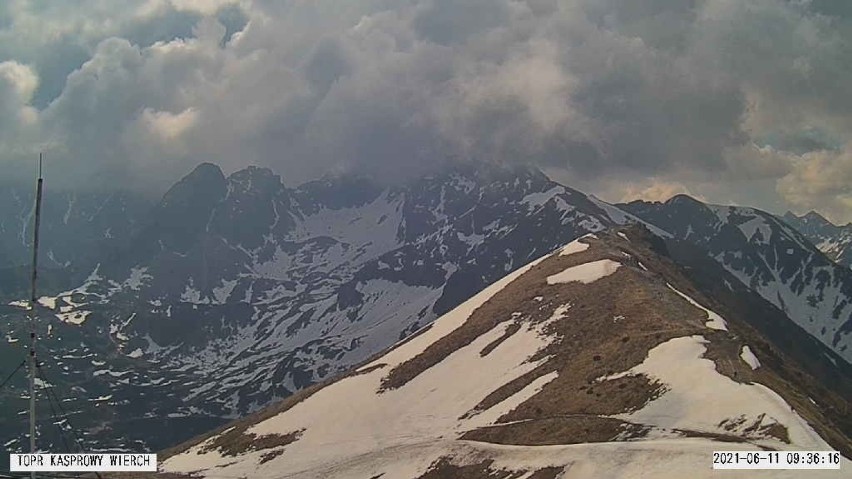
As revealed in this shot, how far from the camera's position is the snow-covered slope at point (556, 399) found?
62.2 m

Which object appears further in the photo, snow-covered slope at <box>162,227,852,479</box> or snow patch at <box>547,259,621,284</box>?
snow patch at <box>547,259,621,284</box>

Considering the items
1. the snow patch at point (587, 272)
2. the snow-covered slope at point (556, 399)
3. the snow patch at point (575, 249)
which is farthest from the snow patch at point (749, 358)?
the snow patch at point (575, 249)

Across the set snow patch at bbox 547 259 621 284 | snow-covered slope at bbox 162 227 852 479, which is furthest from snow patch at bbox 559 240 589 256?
snow patch at bbox 547 259 621 284

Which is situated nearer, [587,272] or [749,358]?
[749,358]

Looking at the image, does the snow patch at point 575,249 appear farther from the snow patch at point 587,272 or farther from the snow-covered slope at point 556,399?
the snow patch at point 587,272

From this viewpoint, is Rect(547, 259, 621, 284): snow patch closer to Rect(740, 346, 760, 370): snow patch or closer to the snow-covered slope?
the snow-covered slope

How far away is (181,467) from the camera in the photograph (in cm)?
13125

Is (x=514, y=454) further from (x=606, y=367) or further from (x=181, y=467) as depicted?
(x=181, y=467)

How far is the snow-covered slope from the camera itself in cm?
6222

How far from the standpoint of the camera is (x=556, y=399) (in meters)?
90.4

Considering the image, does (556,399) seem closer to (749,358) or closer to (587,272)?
(749,358)

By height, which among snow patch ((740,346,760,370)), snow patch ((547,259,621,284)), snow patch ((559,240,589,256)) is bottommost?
snow patch ((740,346,760,370))

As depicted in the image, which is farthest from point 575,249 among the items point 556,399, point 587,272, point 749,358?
point 749,358

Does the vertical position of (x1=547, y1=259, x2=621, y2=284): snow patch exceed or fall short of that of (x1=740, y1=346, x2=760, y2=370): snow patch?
it exceeds it
